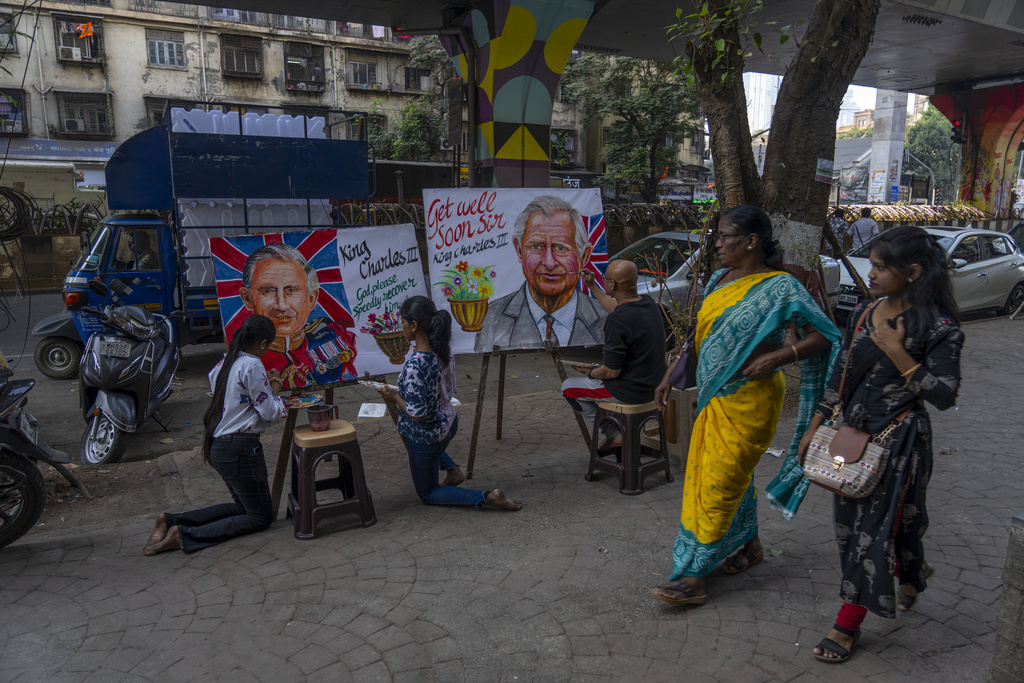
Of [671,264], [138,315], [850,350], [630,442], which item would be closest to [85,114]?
[138,315]

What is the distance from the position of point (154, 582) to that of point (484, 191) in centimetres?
313

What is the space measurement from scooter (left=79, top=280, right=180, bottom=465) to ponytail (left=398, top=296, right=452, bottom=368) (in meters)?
2.82

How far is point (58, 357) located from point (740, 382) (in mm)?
7889

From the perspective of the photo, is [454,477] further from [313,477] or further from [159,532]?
A: [159,532]

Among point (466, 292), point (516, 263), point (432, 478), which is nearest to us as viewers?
point (432, 478)

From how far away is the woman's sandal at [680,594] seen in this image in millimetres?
3150

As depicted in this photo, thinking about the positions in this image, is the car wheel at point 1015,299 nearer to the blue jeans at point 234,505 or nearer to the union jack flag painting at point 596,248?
the union jack flag painting at point 596,248

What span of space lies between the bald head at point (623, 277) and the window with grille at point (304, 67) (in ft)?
94.7

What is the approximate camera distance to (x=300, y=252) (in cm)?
446

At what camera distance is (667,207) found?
50.4 feet

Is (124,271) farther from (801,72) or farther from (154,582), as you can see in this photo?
(801,72)

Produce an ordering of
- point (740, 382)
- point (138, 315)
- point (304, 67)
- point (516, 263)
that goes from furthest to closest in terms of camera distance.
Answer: point (304, 67) → point (138, 315) → point (516, 263) → point (740, 382)

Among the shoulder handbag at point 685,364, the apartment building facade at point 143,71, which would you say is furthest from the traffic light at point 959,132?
the shoulder handbag at point 685,364

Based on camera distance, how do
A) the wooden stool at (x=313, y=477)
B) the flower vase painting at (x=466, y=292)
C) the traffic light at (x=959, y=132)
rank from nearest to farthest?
the wooden stool at (x=313, y=477), the flower vase painting at (x=466, y=292), the traffic light at (x=959, y=132)
